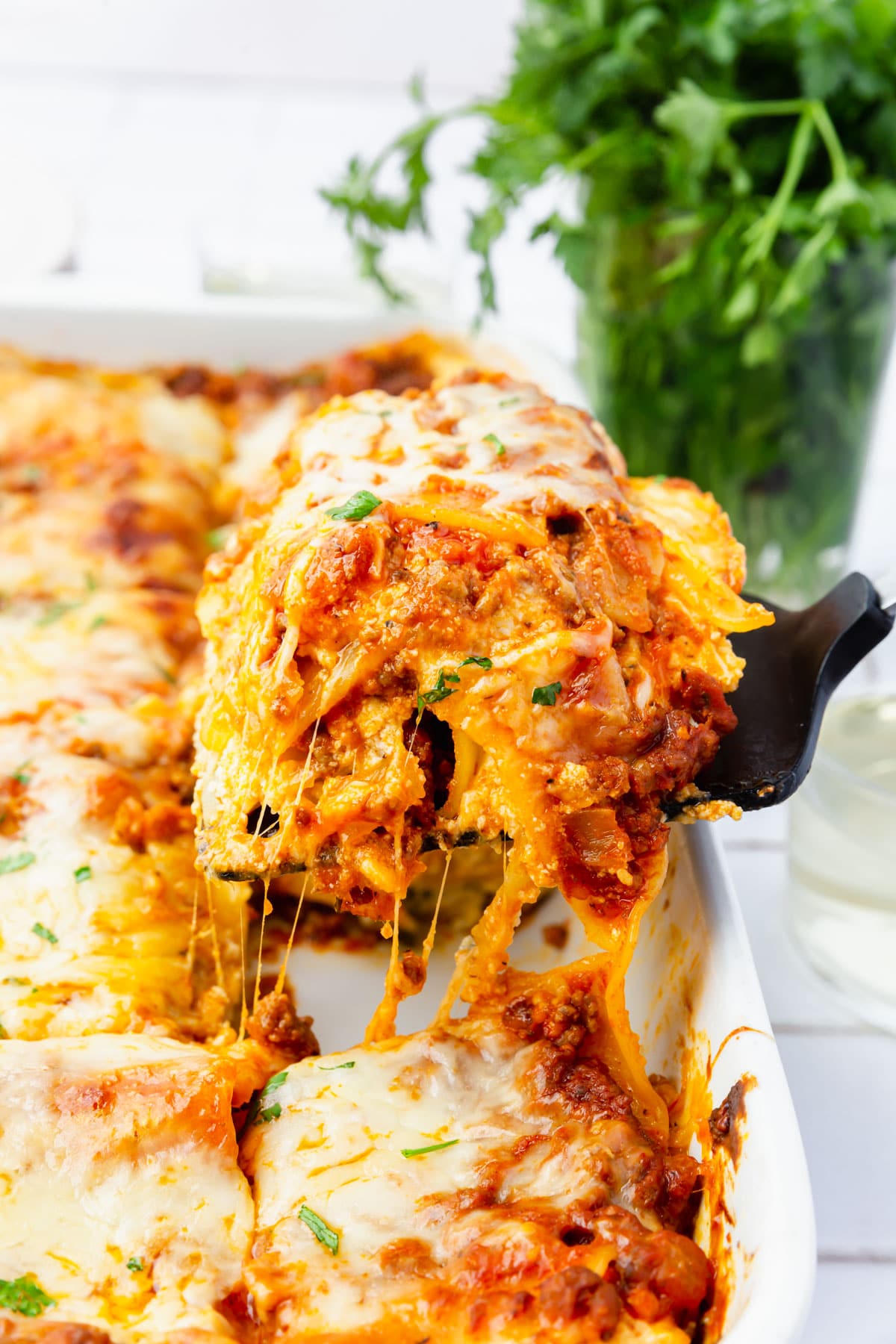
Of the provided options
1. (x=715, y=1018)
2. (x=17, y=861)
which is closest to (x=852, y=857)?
(x=715, y=1018)

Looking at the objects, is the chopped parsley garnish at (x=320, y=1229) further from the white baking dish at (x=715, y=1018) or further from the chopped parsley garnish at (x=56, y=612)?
the chopped parsley garnish at (x=56, y=612)

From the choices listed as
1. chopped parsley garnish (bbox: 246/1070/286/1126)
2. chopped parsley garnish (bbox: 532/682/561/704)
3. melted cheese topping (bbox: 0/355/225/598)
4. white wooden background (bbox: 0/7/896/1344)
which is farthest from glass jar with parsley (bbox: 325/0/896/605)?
chopped parsley garnish (bbox: 246/1070/286/1126)

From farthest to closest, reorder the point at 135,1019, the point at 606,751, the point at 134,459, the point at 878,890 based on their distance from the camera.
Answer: the point at 134,459 < the point at 878,890 < the point at 135,1019 < the point at 606,751

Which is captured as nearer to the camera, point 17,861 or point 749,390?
point 17,861

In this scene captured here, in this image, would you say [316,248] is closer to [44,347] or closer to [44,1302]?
[44,347]

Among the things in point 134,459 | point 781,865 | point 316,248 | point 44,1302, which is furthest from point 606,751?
point 316,248

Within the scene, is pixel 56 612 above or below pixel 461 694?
below

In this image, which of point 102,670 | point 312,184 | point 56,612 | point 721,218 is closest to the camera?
point 102,670

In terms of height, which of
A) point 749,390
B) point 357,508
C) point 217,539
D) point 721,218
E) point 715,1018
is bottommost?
point 217,539

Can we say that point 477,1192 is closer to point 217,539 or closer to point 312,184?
point 217,539
